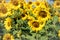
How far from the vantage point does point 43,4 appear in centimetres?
174

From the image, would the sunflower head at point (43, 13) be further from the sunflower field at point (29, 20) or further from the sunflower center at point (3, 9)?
the sunflower center at point (3, 9)

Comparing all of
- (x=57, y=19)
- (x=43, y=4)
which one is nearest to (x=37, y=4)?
(x=43, y=4)

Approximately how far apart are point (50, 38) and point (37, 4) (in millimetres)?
249

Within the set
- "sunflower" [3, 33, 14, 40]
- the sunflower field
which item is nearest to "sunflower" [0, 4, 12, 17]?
the sunflower field

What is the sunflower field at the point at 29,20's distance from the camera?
1.72 meters

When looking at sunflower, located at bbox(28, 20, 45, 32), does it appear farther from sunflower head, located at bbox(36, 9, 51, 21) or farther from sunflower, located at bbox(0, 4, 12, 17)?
sunflower, located at bbox(0, 4, 12, 17)

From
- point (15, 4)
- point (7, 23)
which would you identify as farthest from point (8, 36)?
point (15, 4)

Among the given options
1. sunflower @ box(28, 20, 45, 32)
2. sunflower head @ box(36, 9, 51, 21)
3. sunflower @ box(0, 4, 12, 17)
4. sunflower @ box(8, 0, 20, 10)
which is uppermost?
sunflower @ box(8, 0, 20, 10)

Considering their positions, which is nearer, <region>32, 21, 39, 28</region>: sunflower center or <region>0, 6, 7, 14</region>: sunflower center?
<region>32, 21, 39, 28</region>: sunflower center

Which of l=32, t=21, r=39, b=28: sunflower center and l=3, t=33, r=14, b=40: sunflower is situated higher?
l=32, t=21, r=39, b=28: sunflower center

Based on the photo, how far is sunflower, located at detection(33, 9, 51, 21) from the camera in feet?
5.65

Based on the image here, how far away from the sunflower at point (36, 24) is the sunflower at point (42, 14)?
0.03 meters

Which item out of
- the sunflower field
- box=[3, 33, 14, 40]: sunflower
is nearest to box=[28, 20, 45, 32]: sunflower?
the sunflower field

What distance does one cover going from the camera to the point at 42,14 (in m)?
1.74
